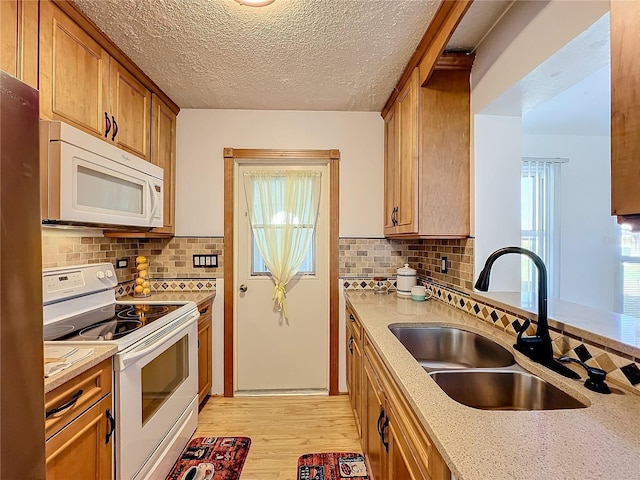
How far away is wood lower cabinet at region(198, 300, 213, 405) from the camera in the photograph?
7.89ft

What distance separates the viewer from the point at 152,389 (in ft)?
5.31

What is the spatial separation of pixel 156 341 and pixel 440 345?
57.7 inches

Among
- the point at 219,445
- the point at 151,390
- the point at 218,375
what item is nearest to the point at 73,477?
the point at 151,390

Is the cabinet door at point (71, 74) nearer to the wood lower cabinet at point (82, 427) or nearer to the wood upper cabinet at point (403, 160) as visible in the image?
the wood lower cabinet at point (82, 427)

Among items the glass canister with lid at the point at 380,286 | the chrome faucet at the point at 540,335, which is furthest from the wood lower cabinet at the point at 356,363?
the chrome faucet at the point at 540,335

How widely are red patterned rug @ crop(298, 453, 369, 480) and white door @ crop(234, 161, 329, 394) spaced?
82 cm

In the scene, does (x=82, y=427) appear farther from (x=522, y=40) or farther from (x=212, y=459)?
(x=522, y=40)

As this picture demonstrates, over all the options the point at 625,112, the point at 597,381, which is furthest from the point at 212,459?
the point at 625,112

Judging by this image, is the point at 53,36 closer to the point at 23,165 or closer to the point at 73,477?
the point at 23,165

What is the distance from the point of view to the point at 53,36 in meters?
1.38

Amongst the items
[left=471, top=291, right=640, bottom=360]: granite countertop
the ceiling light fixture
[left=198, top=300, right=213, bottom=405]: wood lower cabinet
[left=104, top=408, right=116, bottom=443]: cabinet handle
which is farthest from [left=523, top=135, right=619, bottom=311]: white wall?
[left=104, top=408, right=116, bottom=443]: cabinet handle

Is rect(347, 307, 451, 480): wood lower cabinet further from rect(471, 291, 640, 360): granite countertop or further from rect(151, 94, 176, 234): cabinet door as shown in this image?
rect(151, 94, 176, 234): cabinet door

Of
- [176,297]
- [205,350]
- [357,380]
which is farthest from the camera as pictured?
[205,350]

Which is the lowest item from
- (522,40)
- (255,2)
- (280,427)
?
(280,427)
